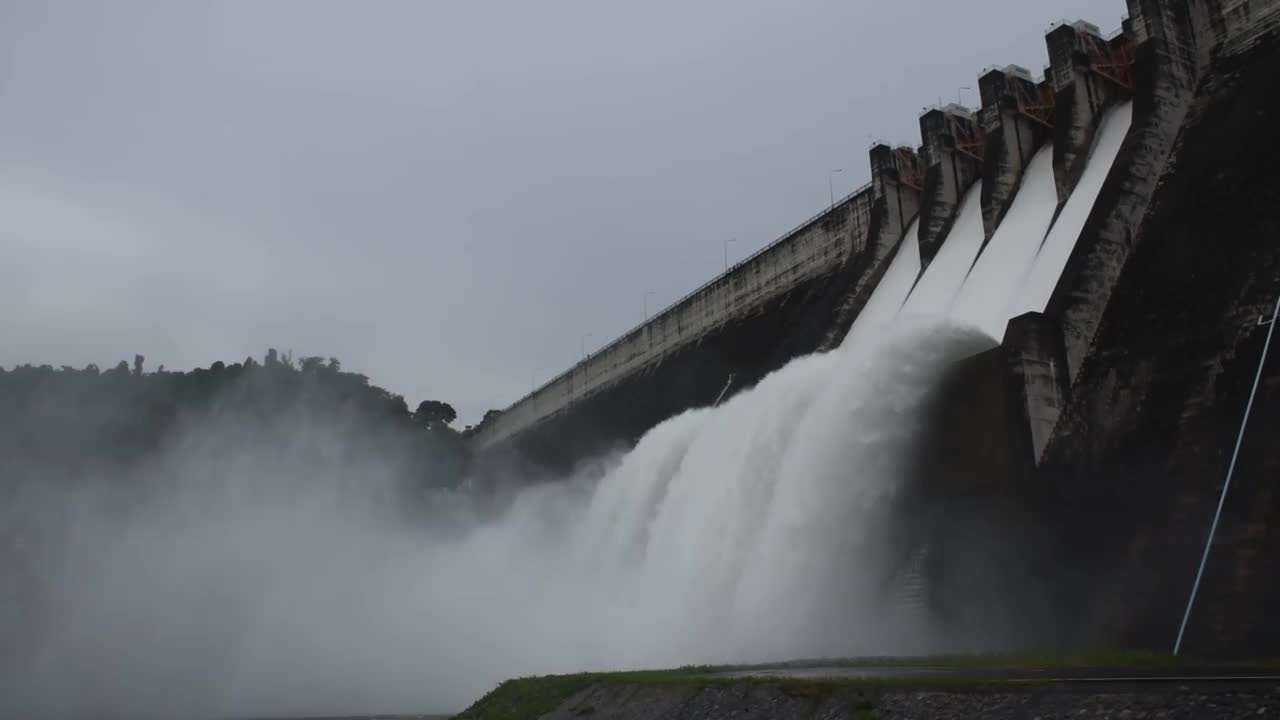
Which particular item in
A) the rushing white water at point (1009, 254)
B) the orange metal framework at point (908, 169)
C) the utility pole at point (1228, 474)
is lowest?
the utility pole at point (1228, 474)

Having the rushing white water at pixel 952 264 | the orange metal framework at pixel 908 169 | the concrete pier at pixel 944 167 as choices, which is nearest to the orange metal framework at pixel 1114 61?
the rushing white water at pixel 952 264

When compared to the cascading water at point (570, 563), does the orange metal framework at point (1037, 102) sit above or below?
above

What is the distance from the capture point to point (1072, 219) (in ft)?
69.1

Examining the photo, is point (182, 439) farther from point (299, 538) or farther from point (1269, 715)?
point (1269, 715)

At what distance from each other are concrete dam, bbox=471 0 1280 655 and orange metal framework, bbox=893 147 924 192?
4.22ft

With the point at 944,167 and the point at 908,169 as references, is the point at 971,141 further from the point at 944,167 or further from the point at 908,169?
the point at 908,169

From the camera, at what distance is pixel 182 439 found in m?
33.3

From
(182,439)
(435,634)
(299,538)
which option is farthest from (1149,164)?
(182,439)

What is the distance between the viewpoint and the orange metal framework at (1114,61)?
75.8 feet

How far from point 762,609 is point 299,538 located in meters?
15.3

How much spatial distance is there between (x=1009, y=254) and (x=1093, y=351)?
20.2ft

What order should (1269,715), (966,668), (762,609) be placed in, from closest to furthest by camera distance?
(1269,715), (966,668), (762,609)

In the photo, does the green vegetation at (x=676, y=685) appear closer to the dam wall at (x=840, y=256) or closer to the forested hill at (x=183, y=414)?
the dam wall at (x=840, y=256)

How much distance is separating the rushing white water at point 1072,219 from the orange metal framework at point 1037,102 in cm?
266
